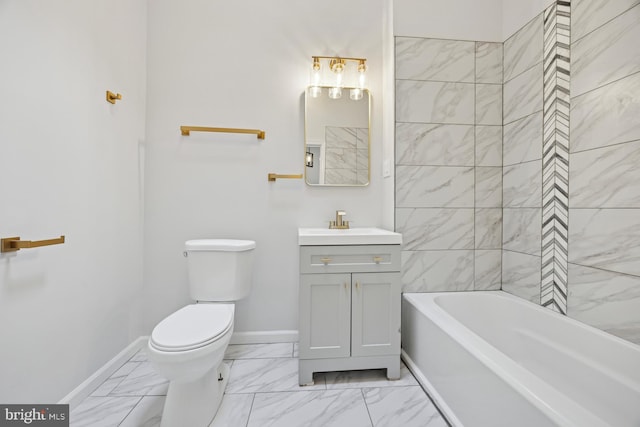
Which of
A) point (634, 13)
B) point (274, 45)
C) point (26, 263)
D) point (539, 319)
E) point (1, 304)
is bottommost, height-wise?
point (539, 319)

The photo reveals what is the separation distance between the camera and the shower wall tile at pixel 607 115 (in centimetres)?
121

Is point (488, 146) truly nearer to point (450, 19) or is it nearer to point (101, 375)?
point (450, 19)

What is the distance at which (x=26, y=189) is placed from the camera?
1.13 m

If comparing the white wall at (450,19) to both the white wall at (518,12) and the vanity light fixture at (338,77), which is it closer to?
the white wall at (518,12)

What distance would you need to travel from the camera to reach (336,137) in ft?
6.81

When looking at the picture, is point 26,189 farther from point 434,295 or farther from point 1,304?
point 434,295

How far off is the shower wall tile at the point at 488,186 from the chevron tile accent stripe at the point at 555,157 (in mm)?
339

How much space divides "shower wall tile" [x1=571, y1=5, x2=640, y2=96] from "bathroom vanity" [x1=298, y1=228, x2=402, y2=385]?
1209mm

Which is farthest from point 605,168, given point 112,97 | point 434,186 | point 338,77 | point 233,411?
point 112,97

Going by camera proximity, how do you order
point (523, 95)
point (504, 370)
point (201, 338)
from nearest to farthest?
point (504, 370), point (201, 338), point (523, 95)

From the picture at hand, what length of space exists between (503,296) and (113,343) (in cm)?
246

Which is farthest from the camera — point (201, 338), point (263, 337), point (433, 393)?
point (263, 337)

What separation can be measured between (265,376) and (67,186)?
4.73 ft

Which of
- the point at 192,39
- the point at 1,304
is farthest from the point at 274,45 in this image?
the point at 1,304
